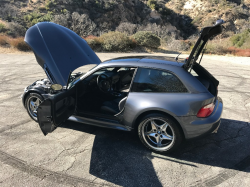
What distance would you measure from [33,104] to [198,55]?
348cm

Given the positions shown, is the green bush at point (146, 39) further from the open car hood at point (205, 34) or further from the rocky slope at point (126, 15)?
the open car hood at point (205, 34)

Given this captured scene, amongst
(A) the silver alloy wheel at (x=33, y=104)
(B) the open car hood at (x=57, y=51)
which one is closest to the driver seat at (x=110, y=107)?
(B) the open car hood at (x=57, y=51)

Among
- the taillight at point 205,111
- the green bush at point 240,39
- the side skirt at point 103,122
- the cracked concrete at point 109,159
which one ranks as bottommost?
the cracked concrete at point 109,159

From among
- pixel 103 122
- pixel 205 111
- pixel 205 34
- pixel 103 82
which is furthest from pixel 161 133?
pixel 103 82

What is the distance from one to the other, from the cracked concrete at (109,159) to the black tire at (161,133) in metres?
0.14

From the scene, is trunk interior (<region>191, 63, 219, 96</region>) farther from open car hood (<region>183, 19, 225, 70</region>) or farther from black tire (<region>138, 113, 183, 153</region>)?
black tire (<region>138, 113, 183, 153</region>)

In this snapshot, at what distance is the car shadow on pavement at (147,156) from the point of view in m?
2.62

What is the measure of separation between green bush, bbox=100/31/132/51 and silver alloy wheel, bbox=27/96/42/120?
1480 centimetres

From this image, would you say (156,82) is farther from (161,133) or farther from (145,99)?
(161,133)

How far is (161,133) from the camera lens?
299 cm

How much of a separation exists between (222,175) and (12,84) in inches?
286

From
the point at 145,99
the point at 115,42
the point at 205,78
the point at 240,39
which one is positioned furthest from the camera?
the point at 240,39

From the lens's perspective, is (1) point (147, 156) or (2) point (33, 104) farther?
(2) point (33, 104)

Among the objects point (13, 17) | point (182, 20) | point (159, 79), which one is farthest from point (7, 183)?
point (182, 20)
